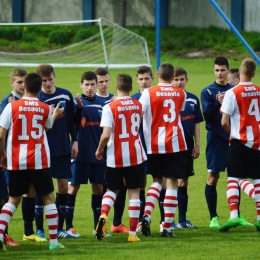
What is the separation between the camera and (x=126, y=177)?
8172 mm

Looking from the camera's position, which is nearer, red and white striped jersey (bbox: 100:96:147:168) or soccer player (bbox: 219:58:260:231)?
red and white striped jersey (bbox: 100:96:147:168)

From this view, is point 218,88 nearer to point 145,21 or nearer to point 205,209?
point 205,209

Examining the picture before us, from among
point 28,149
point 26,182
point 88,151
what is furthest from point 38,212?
point 28,149

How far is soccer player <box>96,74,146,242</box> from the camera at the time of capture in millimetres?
7996

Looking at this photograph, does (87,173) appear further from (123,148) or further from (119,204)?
(123,148)

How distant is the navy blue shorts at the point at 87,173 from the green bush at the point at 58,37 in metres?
28.6

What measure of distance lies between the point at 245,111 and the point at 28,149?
2.44m

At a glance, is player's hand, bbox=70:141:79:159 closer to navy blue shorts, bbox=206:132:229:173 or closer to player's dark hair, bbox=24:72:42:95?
player's dark hair, bbox=24:72:42:95

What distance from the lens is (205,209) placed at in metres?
10.6

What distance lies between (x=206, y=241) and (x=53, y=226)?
5.27 feet

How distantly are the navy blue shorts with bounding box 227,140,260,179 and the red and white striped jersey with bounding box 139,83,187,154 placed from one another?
23.1 inches

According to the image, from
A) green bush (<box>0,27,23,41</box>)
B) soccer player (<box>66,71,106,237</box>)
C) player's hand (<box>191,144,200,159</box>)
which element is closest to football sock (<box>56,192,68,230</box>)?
soccer player (<box>66,71,106,237</box>)

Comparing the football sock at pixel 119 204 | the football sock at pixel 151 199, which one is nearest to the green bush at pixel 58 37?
the football sock at pixel 119 204

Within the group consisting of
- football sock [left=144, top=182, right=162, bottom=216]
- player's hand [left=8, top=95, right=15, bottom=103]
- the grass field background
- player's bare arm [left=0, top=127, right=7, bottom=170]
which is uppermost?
player's hand [left=8, top=95, right=15, bottom=103]
